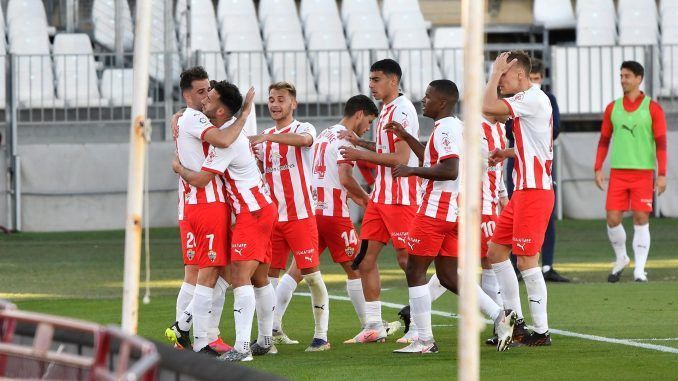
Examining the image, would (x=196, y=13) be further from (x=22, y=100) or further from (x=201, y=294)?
Answer: (x=201, y=294)

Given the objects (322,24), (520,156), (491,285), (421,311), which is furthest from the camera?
(322,24)

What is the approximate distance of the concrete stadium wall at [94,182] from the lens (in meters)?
22.1


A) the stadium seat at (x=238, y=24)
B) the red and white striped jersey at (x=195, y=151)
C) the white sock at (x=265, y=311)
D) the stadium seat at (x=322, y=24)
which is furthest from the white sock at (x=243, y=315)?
the stadium seat at (x=322, y=24)

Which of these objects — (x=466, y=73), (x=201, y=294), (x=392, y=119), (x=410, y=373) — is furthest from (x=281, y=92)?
(x=466, y=73)

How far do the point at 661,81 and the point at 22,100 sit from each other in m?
10.6

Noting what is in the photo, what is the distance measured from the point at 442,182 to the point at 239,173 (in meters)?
1.32

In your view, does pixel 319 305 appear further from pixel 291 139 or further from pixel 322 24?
pixel 322 24

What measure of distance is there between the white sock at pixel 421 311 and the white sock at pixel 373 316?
95 centimetres

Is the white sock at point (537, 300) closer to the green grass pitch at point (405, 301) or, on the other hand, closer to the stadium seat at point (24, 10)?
the green grass pitch at point (405, 301)

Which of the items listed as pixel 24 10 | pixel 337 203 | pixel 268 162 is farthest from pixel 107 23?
pixel 268 162

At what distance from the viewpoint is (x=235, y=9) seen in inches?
1062

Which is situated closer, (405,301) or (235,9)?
(405,301)

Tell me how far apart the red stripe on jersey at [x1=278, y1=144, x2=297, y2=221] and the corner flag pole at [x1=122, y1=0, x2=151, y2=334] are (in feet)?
14.4

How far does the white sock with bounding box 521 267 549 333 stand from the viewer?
9.37m
